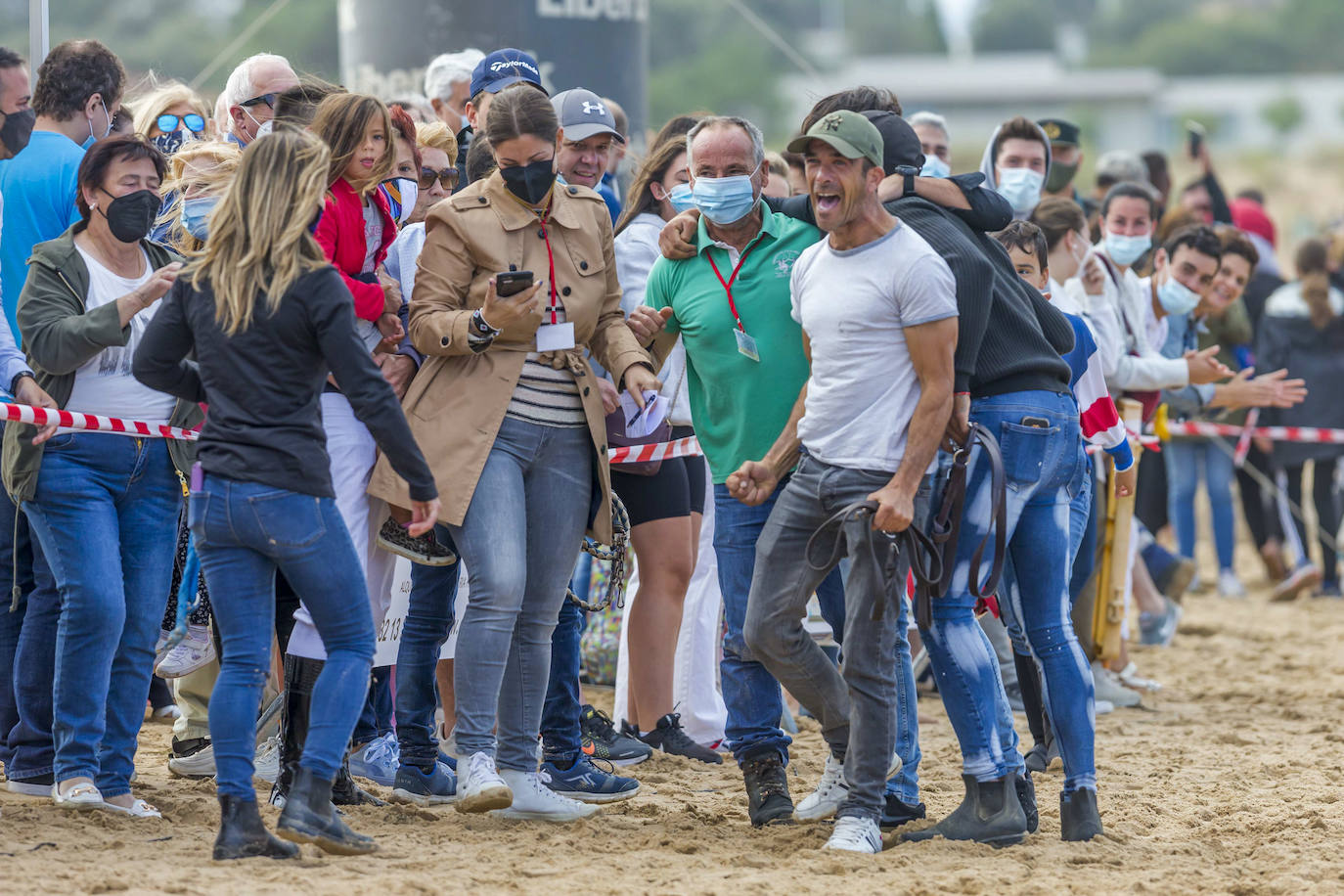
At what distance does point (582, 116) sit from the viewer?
226 inches

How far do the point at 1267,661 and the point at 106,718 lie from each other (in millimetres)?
6109

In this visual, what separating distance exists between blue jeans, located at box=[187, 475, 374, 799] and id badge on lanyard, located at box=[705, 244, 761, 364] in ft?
4.31

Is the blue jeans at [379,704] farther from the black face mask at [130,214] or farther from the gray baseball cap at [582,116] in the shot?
the gray baseball cap at [582,116]

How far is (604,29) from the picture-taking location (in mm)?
9734

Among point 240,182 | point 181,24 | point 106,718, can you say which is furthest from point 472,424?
point 181,24

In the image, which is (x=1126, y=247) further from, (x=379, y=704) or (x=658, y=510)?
(x=379, y=704)

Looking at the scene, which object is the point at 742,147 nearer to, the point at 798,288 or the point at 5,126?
the point at 798,288

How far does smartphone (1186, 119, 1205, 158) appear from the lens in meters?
10.6

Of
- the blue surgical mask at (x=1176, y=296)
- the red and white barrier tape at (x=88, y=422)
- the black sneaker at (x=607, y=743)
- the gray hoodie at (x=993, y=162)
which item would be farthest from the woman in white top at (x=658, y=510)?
the blue surgical mask at (x=1176, y=296)

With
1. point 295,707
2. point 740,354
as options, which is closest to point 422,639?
point 295,707

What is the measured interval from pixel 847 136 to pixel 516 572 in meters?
1.54

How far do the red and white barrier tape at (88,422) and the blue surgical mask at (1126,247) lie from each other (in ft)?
14.1

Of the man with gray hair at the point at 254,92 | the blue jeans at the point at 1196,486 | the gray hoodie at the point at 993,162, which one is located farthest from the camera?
the blue jeans at the point at 1196,486

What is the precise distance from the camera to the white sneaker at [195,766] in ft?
18.8
